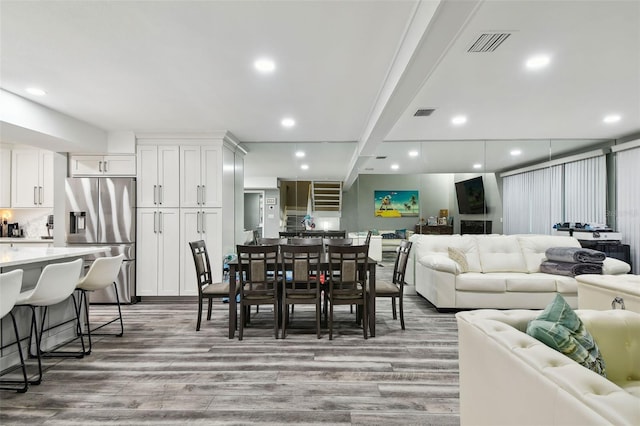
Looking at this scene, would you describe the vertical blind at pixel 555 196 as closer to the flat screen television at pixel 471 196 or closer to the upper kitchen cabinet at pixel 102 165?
the flat screen television at pixel 471 196

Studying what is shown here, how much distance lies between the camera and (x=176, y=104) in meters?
3.71

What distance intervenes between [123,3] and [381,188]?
439 centimetres

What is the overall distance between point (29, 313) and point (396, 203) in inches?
195

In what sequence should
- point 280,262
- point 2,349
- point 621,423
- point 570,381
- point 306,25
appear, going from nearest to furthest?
point 621,423
point 570,381
point 306,25
point 2,349
point 280,262

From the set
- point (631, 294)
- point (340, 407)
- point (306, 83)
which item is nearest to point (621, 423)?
point (340, 407)

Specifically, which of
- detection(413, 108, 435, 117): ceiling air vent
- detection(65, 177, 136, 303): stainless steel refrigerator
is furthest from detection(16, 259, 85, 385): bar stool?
detection(413, 108, 435, 117): ceiling air vent

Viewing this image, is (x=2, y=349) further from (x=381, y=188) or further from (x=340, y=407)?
(x=381, y=188)

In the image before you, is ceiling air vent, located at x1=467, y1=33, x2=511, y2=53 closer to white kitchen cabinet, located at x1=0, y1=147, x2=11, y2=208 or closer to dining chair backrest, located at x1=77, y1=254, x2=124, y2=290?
dining chair backrest, located at x1=77, y1=254, x2=124, y2=290

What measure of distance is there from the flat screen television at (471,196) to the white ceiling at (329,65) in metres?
0.93

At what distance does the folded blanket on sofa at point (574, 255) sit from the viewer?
13.1 feet

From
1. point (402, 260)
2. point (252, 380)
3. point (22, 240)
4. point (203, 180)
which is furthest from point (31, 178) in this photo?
point (402, 260)

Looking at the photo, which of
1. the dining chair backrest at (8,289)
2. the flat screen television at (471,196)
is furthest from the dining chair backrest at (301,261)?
the flat screen television at (471,196)

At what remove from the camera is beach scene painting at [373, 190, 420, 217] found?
5.54 metres

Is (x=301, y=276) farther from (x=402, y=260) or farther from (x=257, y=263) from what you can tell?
(x=402, y=260)
